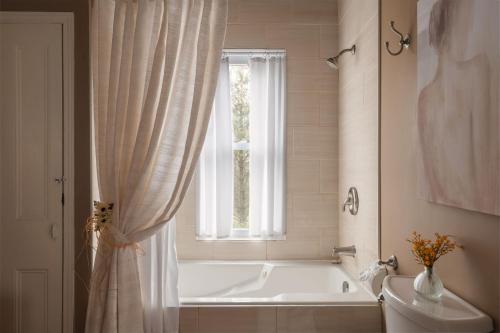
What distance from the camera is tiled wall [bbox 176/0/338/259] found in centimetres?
324

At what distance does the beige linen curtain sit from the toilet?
1.06m

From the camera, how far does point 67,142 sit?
2.24 m

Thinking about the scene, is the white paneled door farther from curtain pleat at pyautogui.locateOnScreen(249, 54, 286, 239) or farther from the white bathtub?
curtain pleat at pyautogui.locateOnScreen(249, 54, 286, 239)

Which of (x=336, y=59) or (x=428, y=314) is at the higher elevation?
(x=336, y=59)

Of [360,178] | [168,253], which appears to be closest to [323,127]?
[360,178]

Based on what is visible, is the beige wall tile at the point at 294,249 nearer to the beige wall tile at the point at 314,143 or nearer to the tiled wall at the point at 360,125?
the tiled wall at the point at 360,125

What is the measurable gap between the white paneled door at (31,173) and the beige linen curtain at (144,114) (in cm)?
37

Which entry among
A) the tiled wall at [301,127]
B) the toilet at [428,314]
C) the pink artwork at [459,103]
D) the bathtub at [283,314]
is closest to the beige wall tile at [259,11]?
the tiled wall at [301,127]

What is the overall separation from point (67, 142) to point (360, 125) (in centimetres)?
174

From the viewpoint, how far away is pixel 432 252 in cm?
139

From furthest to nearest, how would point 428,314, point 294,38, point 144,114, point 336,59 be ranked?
point 294,38, point 336,59, point 144,114, point 428,314

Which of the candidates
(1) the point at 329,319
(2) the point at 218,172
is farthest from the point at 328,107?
(1) the point at 329,319

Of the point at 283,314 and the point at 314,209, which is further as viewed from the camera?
the point at 314,209

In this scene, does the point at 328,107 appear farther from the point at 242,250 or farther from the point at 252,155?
the point at 242,250
